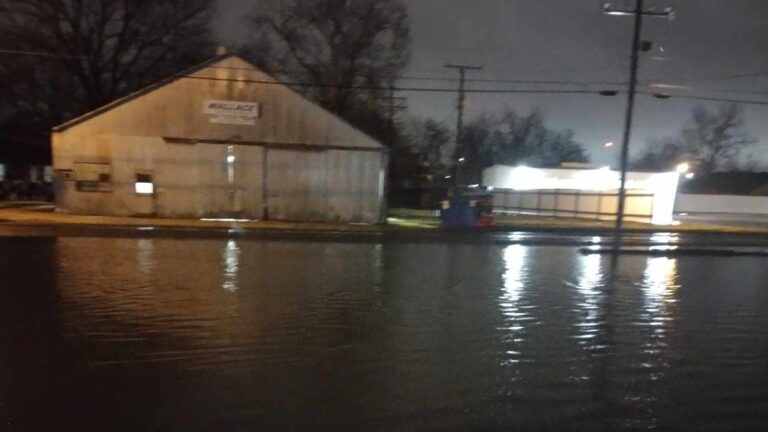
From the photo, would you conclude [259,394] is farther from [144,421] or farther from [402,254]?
[402,254]

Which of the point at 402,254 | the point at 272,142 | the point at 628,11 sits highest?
the point at 628,11

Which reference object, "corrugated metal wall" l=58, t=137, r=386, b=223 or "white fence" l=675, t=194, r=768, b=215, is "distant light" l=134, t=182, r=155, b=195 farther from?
"white fence" l=675, t=194, r=768, b=215

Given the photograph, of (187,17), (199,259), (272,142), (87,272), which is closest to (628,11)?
(272,142)

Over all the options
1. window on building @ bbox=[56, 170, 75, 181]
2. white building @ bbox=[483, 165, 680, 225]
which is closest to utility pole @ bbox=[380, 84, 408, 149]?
white building @ bbox=[483, 165, 680, 225]

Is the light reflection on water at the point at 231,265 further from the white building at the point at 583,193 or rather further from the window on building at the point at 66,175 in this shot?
the white building at the point at 583,193

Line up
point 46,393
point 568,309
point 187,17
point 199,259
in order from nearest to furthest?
1. point 46,393
2. point 568,309
3. point 199,259
4. point 187,17

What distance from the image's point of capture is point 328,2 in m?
48.5

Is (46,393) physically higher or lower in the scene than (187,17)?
lower

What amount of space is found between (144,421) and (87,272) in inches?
379

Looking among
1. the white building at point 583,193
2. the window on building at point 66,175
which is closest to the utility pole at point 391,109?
the white building at point 583,193

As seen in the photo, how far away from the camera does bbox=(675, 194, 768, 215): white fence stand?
6938cm

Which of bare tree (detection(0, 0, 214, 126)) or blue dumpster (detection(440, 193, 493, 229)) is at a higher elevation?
bare tree (detection(0, 0, 214, 126))

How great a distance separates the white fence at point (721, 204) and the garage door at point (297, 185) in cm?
4755

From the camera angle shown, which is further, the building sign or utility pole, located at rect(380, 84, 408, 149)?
utility pole, located at rect(380, 84, 408, 149)
